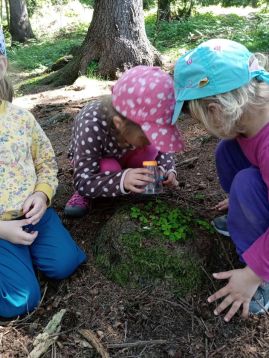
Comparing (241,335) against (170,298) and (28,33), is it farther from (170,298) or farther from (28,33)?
(28,33)

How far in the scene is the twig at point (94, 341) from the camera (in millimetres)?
1830

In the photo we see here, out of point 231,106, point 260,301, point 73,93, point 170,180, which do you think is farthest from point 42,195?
point 73,93

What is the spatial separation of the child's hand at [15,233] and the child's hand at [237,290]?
3.37 ft

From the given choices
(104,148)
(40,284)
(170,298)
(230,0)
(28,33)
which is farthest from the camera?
(230,0)

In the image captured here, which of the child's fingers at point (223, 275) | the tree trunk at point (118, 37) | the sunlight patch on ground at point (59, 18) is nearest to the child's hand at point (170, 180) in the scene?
the child's fingers at point (223, 275)

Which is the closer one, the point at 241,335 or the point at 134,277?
the point at 241,335

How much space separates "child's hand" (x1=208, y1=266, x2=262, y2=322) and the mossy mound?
184mm

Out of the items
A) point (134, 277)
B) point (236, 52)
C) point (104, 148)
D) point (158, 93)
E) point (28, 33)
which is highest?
point (236, 52)

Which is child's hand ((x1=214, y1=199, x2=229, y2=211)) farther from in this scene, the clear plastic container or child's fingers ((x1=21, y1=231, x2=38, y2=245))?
child's fingers ((x1=21, y1=231, x2=38, y2=245))

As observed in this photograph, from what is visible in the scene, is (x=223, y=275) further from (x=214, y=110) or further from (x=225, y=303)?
(x=214, y=110)

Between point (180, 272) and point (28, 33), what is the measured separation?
1753 centimetres

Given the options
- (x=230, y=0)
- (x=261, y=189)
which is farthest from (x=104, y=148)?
(x=230, y=0)

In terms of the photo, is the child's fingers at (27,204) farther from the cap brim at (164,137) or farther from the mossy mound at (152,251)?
the cap brim at (164,137)

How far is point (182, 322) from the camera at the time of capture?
1972mm
